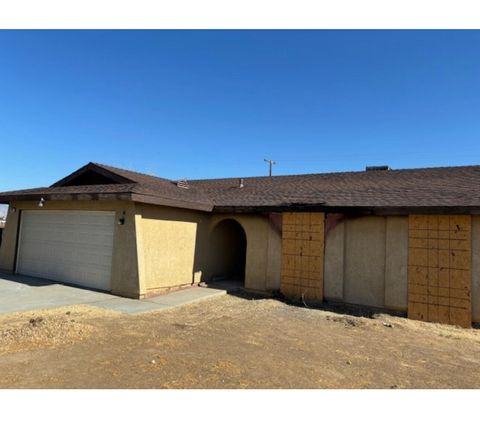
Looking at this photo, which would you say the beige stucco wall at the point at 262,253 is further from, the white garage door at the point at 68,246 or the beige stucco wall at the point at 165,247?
the white garage door at the point at 68,246

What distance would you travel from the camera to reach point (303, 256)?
10867 mm

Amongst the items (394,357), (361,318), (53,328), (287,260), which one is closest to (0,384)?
(53,328)

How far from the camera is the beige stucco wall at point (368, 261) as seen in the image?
373 inches

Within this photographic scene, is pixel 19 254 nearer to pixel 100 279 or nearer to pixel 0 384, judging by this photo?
pixel 100 279

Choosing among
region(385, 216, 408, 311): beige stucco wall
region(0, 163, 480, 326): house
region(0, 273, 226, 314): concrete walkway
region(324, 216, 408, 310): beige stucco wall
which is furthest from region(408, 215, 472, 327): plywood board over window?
region(0, 273, 226, 314): concrete walkway

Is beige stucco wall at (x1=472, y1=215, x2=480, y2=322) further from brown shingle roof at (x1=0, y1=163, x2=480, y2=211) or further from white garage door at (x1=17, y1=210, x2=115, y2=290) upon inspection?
white garage door at (x1=17, y1=210, x2=115, y2=290)

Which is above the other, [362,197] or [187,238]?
[362,197]

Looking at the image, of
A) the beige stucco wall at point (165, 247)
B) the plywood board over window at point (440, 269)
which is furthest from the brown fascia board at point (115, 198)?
the plywood board over window at point (440, 269)

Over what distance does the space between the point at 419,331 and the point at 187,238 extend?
728cm

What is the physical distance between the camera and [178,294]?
35.3 feet

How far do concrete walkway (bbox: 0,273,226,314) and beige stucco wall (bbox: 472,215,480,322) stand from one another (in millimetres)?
6700

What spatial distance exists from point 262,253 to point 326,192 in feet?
9.79

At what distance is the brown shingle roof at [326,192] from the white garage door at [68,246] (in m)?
0.90
